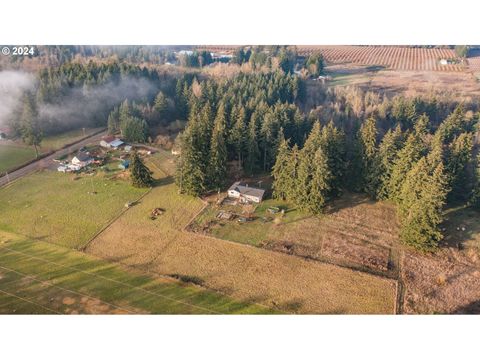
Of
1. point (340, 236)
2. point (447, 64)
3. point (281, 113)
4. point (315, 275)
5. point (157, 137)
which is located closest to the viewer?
point (315, 275)

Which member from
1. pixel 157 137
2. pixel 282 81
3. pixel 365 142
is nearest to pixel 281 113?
pixel 365 142

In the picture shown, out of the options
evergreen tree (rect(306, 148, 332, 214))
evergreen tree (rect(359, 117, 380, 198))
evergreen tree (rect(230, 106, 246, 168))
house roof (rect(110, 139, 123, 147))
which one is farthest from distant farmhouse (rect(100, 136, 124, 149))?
evergreen tree (rect(359, 117, 380, 198))

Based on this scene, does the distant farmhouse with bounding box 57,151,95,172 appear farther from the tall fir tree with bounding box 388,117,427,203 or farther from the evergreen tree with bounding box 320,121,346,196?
the tall fir tree with bounding box 388,117,427,203

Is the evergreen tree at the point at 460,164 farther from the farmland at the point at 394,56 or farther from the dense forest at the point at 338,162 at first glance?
the farmland at the point at 394,56

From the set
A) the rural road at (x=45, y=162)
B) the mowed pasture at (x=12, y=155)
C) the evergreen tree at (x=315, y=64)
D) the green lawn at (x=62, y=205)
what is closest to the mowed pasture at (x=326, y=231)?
the green lawn at (x=62, y=205)

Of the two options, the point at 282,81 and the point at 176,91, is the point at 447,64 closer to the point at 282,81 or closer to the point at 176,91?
the point at 282,81

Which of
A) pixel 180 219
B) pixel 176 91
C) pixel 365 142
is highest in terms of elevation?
pixel 176 91

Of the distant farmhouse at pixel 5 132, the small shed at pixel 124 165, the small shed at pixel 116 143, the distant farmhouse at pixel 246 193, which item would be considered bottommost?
the distant farmhouse at pixel 246 193

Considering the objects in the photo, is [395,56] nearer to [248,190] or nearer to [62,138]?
[248,190]
